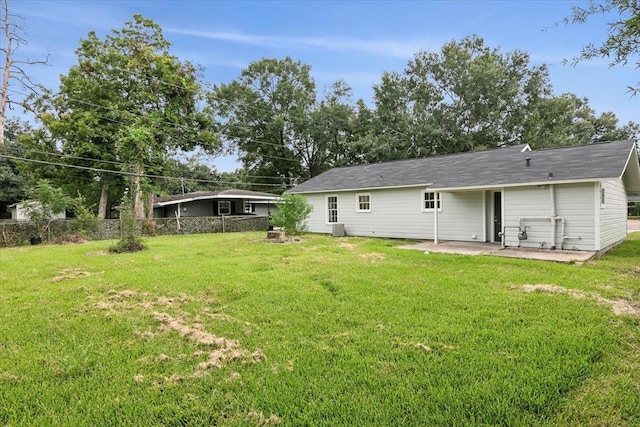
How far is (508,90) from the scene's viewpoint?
2659 centimetres

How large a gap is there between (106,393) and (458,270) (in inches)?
250

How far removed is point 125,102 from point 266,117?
42.0 ft

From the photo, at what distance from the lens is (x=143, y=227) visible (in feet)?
59.5

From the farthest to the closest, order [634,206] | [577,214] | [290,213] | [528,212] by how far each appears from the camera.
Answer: [634,206] < [290,213] < [528,212] < [577,214]

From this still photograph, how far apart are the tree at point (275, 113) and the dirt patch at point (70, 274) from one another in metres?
26.2

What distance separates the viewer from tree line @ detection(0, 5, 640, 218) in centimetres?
2303

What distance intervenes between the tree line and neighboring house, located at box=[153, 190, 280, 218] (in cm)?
193

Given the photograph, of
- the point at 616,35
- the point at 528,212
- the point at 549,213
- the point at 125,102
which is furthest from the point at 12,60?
the point at 549,213

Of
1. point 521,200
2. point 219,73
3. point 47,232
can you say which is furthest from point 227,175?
point 521,200

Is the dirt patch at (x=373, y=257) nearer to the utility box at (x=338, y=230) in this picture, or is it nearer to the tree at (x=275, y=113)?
the utility box at (x=338, y=230)

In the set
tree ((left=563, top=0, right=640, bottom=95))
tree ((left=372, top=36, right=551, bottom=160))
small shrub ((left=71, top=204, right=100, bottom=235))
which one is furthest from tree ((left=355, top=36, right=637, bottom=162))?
tree ((left=563, top=0, right=640, bottom=95))

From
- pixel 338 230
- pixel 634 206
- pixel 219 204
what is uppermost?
pixel 219 204

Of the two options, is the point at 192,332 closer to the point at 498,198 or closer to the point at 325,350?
the point at 325,350

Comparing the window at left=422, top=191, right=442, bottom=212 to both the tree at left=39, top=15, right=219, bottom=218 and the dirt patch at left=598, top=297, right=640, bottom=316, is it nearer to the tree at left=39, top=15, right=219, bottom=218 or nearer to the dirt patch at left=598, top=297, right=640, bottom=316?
the dirt patch at left=598, top=297, right=640, bottom=316
